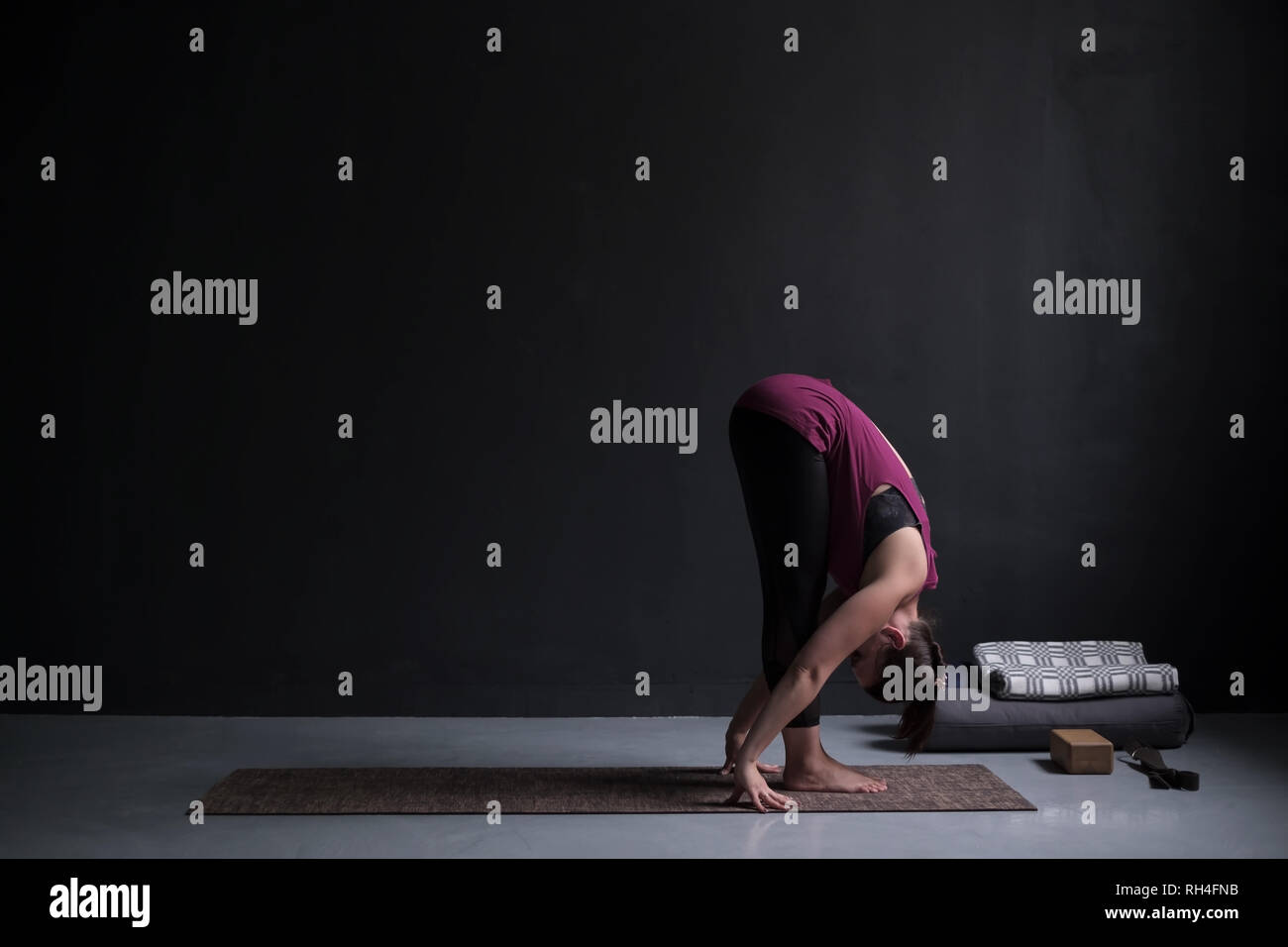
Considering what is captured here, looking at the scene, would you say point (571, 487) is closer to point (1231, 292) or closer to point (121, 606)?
point (121, 606)

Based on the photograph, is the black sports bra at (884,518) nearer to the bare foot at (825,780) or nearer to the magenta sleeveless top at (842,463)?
the magenta sleeveless top at (842,463)

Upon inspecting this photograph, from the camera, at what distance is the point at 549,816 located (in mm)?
3102

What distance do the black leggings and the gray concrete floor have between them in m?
0.45

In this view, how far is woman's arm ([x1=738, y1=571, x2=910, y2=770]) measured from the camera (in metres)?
3.09

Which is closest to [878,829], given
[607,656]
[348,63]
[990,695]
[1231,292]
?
[990,695]

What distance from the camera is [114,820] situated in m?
3.05

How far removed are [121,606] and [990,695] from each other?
295 centimetres

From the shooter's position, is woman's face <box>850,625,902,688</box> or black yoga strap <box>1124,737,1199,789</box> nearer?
woman's face <box>850,625,902,688</box>

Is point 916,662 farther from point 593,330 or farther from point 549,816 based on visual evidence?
point 593,330

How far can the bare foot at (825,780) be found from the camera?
131 inches

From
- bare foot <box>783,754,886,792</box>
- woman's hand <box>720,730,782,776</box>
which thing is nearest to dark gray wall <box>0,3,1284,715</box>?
woman's hand <box>720,730,782,776</box>

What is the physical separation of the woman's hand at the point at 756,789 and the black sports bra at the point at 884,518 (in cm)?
59
